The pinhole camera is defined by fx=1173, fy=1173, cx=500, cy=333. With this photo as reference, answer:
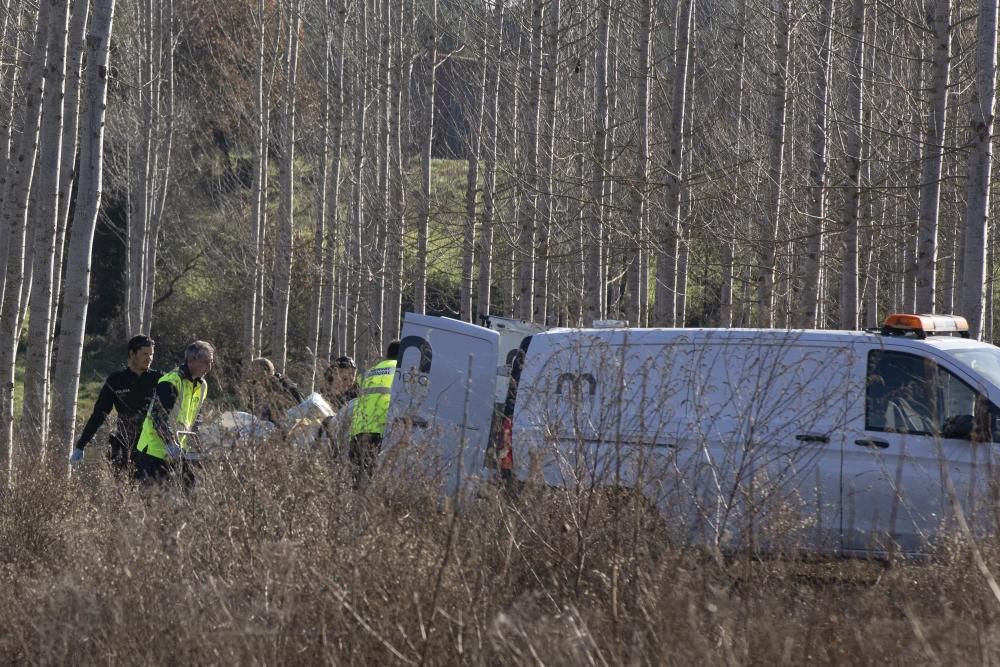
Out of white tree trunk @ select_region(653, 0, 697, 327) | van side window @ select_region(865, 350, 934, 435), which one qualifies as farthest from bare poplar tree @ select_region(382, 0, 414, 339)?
van side window @ select_region(865, 350, 934, 435)

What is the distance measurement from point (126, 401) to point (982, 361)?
19.6ft

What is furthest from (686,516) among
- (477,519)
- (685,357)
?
(685,357)

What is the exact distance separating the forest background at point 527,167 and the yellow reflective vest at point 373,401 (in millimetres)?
1014

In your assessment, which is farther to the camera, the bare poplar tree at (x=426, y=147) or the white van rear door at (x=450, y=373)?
the bare poplar tree at (x=426, y=147)

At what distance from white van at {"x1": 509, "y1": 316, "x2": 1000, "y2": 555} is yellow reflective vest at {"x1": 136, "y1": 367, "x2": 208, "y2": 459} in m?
2.48

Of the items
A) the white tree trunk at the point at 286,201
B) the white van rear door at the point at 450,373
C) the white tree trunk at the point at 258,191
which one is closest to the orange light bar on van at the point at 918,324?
the white van rear door at the point at 450,373

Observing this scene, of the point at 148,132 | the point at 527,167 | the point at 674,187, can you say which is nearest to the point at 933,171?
the point at 674,187

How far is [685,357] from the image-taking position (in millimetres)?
7430

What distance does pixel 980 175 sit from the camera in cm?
934

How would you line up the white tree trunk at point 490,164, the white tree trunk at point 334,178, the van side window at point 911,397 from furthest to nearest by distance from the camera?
1. the white tree trunk at point 334,178
2. the white tree trunk at point 490,164
3. the van side window at point 911,397

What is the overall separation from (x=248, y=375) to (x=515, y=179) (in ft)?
26.5

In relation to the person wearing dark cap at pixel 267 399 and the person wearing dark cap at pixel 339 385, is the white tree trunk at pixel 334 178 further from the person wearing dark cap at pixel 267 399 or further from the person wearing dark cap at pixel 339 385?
the person wearing dark cap at pixel 267 399

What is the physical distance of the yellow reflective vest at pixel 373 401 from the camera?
7.27m

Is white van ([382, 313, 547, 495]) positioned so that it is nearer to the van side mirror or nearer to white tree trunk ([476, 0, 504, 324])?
the van side mirror
